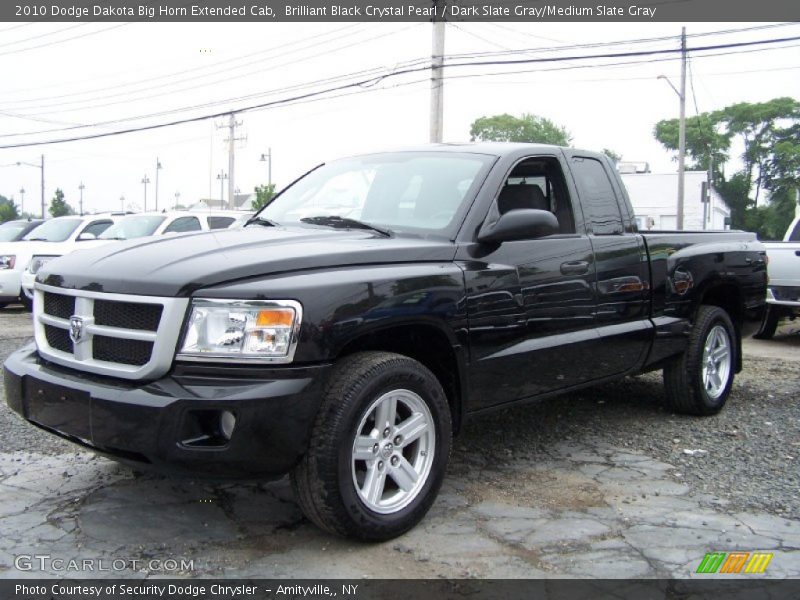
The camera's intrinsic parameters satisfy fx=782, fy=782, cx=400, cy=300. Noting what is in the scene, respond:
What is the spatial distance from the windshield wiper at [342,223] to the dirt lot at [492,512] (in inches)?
55.2

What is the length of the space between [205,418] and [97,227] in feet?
40.6

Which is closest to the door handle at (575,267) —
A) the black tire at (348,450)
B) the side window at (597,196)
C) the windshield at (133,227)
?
the side window at (597,196)

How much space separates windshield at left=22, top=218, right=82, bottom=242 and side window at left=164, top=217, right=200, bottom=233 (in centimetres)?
229

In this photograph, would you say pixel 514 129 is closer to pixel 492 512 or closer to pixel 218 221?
pixel 218 221

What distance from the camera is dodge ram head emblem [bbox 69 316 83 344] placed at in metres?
3.32

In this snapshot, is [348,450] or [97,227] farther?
[97,227]

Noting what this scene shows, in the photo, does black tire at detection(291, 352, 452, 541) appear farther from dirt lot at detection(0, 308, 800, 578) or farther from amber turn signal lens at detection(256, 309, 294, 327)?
amber turn signal lens at detection(256, 309, 294, 327)

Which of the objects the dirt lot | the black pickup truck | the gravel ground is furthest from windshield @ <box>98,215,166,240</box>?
the black pickup truck

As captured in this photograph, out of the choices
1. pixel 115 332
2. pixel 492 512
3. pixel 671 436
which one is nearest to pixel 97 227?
pixel 671 436

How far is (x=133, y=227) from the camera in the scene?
13117mm

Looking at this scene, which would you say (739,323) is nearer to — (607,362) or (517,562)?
(607,362)

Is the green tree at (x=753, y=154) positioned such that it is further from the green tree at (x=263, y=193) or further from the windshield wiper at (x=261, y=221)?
the windshield wiper at (x=261, y=221)

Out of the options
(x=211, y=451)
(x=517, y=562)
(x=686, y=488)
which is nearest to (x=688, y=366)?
(x=686, y=488)

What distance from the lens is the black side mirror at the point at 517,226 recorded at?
385 cm
